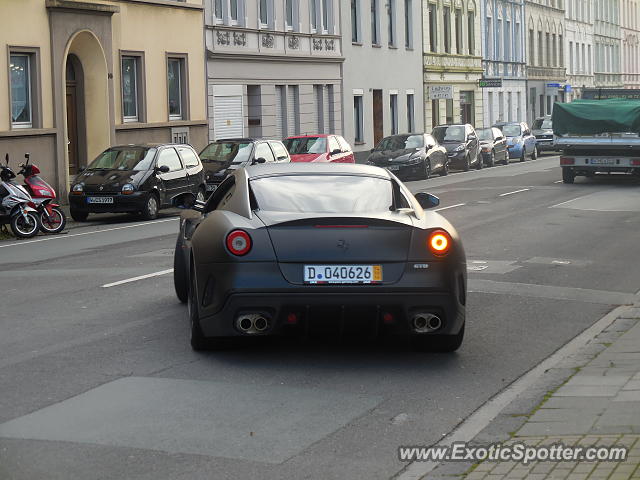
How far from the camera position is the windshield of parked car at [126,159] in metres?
26.2

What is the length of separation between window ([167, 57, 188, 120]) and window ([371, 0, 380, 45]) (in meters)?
17.3

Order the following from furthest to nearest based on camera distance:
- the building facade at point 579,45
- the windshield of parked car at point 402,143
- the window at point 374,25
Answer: the building facade at point 579,45 < the window at point 374,25 < the windshield of parked car at point 402,143

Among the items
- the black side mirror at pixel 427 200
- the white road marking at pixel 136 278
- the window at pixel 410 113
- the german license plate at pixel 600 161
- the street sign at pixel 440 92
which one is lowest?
the white road marking at pixel 136 278

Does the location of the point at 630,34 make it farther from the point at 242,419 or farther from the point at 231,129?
the point at 242,419

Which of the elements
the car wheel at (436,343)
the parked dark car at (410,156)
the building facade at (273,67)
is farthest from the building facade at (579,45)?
A: the car wheel at (436,343)

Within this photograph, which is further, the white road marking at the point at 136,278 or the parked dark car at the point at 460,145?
the parked dark car at the point at 460,145

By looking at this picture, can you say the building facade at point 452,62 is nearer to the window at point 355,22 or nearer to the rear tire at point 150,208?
the window at point 355,22

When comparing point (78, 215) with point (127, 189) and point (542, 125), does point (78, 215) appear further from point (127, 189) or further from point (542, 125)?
point (542, 125)

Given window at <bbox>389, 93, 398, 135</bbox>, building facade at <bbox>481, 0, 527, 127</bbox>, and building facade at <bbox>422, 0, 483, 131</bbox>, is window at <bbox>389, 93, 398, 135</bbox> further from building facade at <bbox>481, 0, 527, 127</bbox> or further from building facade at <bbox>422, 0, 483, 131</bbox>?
building facade at <bbox>481, 0, 527, 127</bbox>

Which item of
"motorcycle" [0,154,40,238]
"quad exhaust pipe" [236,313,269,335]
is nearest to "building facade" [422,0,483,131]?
"motorcycle" [0,154,40,238]

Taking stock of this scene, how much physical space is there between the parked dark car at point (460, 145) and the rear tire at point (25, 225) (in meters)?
26.2

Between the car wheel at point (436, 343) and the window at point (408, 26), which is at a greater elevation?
the window at point (408, 26)

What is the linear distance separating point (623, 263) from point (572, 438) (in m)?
9.40

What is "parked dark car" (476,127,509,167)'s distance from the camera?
50250 millimetres
